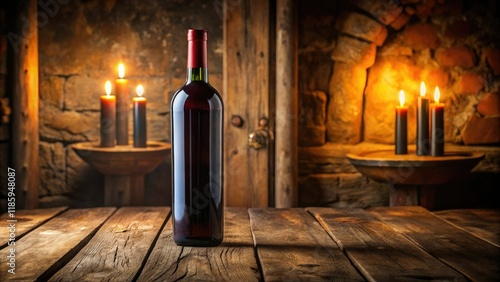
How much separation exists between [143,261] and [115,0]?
2.48 m

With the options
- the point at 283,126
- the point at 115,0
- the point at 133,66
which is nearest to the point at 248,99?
the point at 283,126

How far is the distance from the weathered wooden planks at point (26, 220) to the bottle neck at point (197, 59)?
559mm

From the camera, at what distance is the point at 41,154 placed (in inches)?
137

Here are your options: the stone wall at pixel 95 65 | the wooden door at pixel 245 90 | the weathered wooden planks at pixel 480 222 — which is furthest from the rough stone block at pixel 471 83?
the weathered wooden planks at pixel 480 222

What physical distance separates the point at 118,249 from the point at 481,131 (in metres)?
2.69

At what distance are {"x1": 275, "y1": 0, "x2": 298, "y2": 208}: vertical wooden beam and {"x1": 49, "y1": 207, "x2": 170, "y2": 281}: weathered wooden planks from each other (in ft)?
5.17

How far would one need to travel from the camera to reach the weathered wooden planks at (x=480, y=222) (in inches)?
61.2

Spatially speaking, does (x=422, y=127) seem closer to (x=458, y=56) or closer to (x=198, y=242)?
(x=458, y=56)

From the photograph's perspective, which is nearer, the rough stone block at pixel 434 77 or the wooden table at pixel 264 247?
the wooden table at pixel 264 247

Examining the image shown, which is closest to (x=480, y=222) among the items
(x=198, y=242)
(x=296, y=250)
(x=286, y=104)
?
(x=296, y=250)

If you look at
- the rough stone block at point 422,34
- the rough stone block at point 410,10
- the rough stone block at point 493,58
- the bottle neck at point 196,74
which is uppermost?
the rough stone block at point 410,10

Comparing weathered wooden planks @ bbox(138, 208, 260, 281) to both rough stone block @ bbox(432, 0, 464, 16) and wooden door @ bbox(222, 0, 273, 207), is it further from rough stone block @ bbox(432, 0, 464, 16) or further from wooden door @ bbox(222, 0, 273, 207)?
rough stone block @ bbox(432, 0, 464, 16)

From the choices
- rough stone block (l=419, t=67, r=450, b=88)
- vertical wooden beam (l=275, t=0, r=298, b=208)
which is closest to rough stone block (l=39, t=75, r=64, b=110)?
Answer: vertical wooden beam (l=275, t=0, r=298, b=208)

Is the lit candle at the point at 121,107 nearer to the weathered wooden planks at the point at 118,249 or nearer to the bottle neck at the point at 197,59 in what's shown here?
the weathered wooden planks at the point at 118,249
